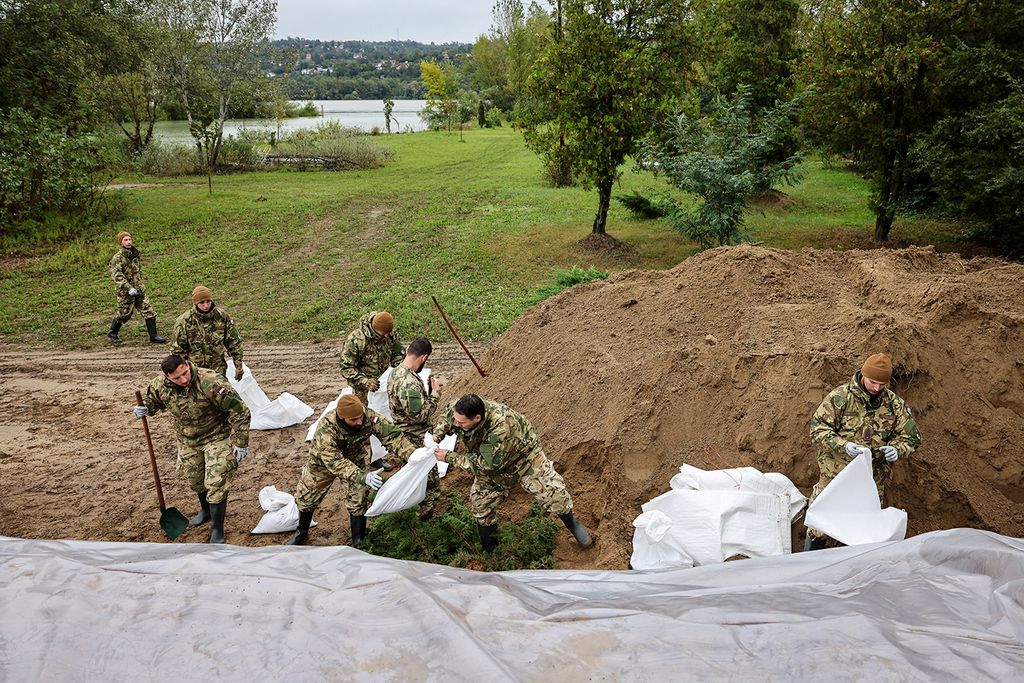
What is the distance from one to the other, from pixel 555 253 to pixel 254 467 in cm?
1005

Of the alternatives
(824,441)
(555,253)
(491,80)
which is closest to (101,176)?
(555,253)

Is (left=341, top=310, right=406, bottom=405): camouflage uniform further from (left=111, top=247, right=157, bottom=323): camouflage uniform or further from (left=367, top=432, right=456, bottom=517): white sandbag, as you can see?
(left=111, top=247, right=157, bottom=323): camouflage uniform

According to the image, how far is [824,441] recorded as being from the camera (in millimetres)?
5062

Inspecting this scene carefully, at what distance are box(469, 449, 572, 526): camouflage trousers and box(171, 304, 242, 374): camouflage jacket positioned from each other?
392 cm

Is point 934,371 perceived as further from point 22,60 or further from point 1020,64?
point 22,60

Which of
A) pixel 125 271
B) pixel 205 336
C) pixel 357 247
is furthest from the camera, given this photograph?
pixel 357 247

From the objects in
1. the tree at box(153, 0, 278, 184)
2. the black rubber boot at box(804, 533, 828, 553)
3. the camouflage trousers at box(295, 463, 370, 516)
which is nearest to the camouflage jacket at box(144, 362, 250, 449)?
the camouflage trousers at box(295, 463, 370, 516)

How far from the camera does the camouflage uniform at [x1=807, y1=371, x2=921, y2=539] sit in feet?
16.6

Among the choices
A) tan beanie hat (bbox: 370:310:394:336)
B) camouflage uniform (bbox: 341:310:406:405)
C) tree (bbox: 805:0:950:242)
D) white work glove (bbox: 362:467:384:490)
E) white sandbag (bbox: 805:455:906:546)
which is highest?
tree (bbox: 805:0:950:242)

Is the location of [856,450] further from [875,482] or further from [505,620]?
[505,620]

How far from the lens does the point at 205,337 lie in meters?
8.10

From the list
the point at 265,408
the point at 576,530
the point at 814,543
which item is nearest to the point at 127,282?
the point at 265,408

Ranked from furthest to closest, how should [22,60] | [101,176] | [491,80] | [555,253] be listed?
[491,80]
[101,176]
[22,60]
[555,253]

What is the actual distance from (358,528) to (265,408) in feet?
10.0
